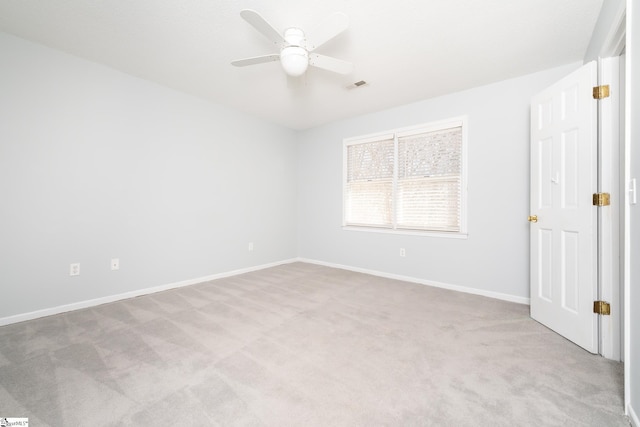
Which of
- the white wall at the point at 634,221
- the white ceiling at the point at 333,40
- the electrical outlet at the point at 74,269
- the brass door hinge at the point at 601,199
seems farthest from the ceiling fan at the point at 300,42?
the electrical outlet at the point at 74,269

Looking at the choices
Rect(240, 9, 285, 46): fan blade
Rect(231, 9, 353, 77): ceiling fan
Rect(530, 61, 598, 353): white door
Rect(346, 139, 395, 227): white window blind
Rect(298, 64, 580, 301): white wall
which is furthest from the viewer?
Rect(346, 139, 395, 227): white window blind

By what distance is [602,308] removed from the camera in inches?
71.5

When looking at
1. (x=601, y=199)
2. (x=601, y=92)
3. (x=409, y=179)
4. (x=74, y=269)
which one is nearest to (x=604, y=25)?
(x=601, y=92)

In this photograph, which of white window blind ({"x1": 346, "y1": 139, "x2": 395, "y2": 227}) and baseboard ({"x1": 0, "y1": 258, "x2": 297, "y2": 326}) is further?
white window blind ({"x1": 346, "y1": 139, "x2": 395, "y2": 227})

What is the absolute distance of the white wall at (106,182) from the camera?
2312 millimetres

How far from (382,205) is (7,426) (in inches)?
156

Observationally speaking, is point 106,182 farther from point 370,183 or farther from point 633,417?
point 633,417

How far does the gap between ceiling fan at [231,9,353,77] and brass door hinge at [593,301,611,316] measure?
2633 millimetres

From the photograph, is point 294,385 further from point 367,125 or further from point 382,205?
point 367,125

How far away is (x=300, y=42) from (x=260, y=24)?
372 millimetres

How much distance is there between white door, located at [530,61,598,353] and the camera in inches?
73.7

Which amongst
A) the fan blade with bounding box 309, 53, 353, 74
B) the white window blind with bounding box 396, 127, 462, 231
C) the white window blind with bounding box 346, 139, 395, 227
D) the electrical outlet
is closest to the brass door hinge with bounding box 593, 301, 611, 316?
the white window blind with bounding box 396, 127, 462, 231

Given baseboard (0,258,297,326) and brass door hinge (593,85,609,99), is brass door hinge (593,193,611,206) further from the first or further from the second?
baseboard (0,258,297,326)

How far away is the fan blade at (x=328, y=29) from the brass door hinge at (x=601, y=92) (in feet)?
6.14
